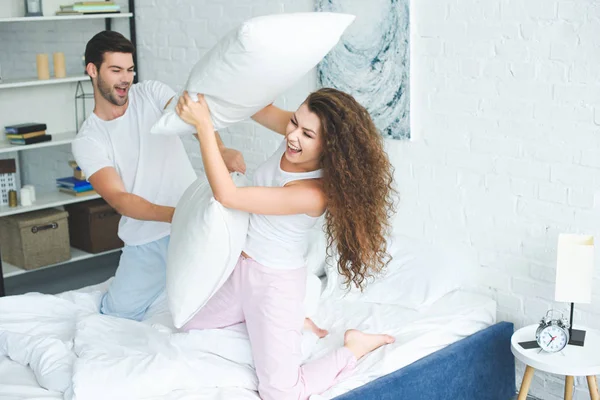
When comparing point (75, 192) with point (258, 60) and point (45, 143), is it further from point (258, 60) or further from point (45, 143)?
point (258, 60)

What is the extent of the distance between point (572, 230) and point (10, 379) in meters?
2.07

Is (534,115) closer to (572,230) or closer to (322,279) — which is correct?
(572,230)

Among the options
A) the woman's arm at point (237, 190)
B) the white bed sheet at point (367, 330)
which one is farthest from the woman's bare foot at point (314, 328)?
the woman's arm at point (237, 190)

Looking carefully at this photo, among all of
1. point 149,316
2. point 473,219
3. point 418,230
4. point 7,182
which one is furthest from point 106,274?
point 473,219

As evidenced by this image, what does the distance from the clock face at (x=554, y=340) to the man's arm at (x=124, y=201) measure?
1395mm

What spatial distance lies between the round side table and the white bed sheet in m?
0.27

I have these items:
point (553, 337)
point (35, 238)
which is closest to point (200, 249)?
point (553, 337)

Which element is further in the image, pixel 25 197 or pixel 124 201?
pixel 25 197

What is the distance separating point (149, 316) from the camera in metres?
3.21

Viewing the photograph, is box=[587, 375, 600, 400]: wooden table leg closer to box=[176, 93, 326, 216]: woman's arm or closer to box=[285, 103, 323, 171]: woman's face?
box=[176, 93, 326, 216]: woman's arm

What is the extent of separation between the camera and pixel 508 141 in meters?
3.13

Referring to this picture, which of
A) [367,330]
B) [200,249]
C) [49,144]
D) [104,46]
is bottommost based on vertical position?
[367,330]

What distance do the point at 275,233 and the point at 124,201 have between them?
0.71 m

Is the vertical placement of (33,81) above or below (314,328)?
above
